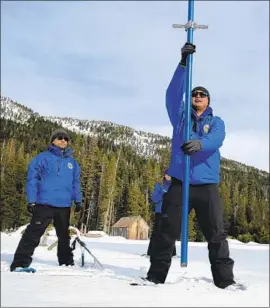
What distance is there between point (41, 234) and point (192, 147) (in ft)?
8.73

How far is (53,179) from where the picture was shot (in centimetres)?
616

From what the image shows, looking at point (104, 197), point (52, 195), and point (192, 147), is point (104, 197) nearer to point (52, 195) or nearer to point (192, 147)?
point (52, 195)

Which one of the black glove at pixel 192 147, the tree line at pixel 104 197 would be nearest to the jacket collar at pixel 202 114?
the black glove at pixel 192 147

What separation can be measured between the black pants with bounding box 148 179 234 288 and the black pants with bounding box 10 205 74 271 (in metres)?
2.04

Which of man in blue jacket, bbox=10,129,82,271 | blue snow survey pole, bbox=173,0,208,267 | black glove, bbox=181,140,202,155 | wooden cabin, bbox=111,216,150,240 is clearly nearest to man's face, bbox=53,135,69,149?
man in blue jacket, bbox=10,129,82,271

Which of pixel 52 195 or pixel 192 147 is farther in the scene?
pixel 52 195

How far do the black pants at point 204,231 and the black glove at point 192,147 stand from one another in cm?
43

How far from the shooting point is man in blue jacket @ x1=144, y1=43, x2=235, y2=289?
429cm

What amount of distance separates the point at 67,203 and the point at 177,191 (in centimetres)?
223

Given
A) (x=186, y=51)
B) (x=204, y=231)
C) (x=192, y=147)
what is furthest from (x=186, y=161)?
(x=186, y=51)

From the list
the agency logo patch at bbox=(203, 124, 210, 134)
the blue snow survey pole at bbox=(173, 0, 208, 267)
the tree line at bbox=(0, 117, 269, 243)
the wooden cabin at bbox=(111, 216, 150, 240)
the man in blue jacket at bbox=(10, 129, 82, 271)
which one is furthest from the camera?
the tree line at bbox=(0, 117, 269, 243)

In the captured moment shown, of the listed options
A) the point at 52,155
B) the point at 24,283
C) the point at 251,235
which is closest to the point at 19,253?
the point at 52,155

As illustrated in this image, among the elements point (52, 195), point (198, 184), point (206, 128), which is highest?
point (206, 128)

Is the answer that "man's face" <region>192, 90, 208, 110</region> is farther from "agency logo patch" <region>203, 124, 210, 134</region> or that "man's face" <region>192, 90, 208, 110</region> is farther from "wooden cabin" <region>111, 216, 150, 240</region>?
"wooden cabin" <region>111, 216, 150, 240</region>
